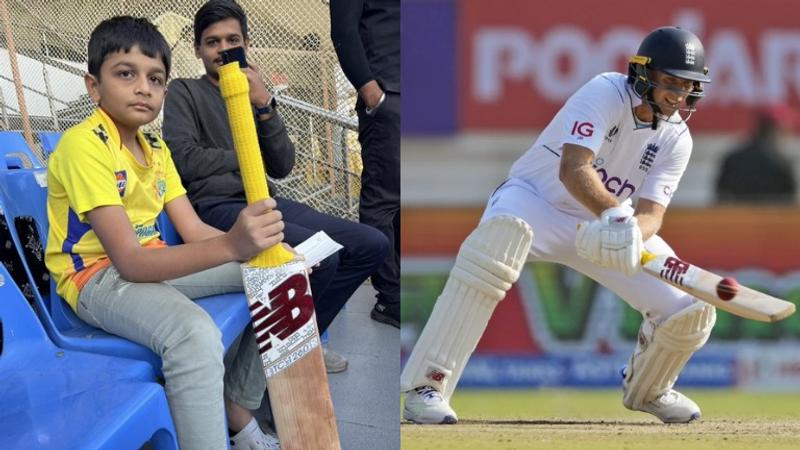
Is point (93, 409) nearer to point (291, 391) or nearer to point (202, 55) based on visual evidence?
point (291, 391)

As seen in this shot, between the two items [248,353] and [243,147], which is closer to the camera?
[243,147]

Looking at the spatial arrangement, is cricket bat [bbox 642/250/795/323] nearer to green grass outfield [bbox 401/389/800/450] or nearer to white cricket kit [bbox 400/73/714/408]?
white cricket kit [bbox 400/73/714/408]

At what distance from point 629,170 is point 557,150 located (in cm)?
16

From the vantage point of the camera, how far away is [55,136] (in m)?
2.72

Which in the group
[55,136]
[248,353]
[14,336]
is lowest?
[248,353]

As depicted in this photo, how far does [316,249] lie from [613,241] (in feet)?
2.92

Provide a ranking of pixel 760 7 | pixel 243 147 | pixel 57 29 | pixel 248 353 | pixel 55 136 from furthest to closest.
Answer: pixel 57 29
pixel 55 136
pixel 248 353
pixel 243 147
pixel 760 7

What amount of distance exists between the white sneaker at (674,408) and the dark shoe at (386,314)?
1.76 m

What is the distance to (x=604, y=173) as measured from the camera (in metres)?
1.79

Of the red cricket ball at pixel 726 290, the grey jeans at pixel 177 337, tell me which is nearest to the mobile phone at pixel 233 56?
the grey jeans at pixel 177 337

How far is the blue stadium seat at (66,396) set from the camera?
1643 mm

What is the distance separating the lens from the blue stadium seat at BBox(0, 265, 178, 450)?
1.64m

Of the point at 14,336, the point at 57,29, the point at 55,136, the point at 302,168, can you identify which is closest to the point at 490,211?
the point at 14,336

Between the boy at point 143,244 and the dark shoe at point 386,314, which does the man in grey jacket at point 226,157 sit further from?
the dark shoe at point 386,314
